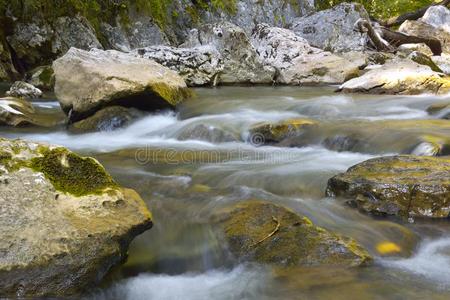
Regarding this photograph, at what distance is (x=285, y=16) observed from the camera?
64.5 feet

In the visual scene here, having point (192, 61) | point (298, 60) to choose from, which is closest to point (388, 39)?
point (298, 60)

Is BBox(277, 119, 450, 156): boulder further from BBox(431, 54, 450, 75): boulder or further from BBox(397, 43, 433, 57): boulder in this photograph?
BBox(397, 43, 433, 57): boulder

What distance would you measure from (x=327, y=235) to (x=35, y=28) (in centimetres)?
1092

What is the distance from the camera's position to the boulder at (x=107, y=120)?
7.19 meters

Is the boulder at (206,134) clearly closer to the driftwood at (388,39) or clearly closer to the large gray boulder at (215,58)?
the large gray boulder at (215,58)

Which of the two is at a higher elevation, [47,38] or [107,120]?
[47,38]

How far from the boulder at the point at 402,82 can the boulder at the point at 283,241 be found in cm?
689

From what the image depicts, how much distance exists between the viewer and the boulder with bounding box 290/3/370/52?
16.3 m

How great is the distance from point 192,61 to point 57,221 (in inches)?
376

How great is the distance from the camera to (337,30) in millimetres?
16625

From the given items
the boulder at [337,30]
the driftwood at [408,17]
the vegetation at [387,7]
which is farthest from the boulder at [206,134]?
the vegetation at [387,7]

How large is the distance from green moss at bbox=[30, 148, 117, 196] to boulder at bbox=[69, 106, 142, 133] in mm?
4162

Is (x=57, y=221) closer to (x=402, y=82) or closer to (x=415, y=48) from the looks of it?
(x=402, y=82)

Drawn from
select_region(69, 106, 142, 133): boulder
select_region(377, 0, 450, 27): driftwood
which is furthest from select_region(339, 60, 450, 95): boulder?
select_region(377, 0, 450, 27): driftwood
